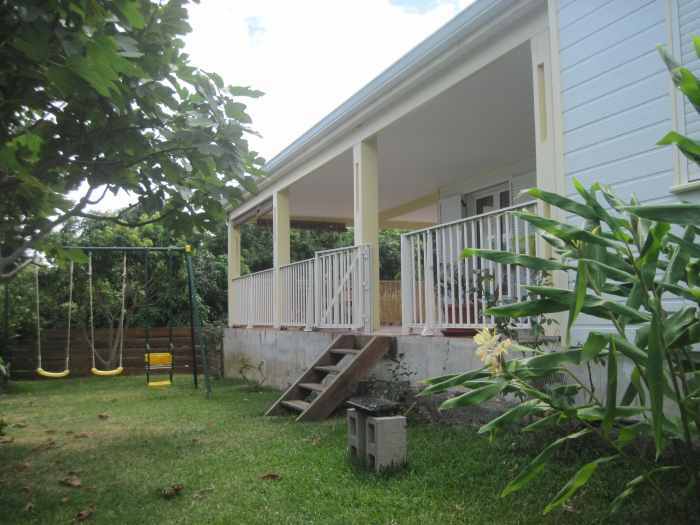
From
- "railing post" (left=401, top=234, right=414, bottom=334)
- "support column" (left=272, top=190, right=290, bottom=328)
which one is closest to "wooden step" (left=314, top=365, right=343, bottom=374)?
"railing post" (left=401, top=234, right=414, bottom=334)

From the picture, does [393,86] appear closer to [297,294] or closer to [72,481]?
[297,294]

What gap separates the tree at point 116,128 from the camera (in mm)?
3425

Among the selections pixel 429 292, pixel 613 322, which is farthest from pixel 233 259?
pixel 613 322

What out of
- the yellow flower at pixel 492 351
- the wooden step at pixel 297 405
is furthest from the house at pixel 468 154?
the yellow flower at pixel 492 351

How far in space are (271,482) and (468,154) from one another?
6769 millimetres

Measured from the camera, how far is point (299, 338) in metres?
10.1

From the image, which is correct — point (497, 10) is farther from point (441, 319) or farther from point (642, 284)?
point (642, 284)

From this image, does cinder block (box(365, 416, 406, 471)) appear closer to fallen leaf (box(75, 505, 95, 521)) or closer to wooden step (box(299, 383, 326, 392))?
fallen leaf (box(75, 505, 95, 521))

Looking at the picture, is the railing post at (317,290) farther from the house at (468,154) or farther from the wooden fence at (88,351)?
the wooden fence at (88,351)

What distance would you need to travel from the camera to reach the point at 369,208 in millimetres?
8359

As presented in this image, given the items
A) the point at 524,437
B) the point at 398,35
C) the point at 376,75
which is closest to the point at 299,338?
the point at 376,75

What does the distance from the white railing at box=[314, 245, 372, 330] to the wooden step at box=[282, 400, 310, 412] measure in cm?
121

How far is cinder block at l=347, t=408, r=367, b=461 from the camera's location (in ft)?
16.0

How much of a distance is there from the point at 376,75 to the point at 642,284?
5.51m
